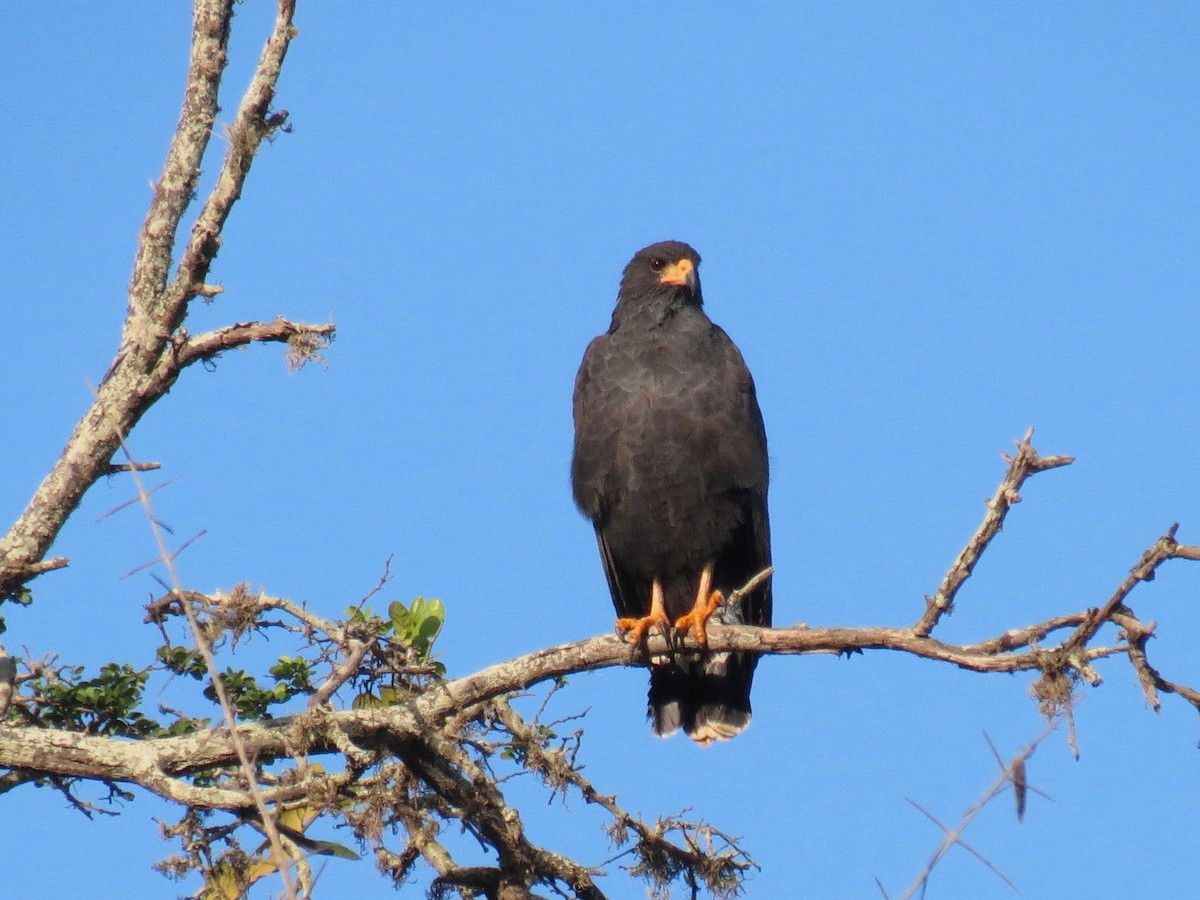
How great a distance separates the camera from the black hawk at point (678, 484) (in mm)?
6398

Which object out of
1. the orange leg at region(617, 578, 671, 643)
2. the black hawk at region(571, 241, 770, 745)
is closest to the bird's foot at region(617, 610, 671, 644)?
the orange leg at region(617, 578, 671, 643)

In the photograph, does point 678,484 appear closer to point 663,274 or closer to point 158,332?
point 663,274

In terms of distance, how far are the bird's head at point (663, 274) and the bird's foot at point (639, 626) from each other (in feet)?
6.37

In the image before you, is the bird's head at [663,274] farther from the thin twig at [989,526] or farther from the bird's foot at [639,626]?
the thin twig at [989,526]

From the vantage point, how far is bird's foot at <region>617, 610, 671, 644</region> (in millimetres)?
5602

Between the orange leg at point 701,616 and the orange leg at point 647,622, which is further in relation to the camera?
the orange leg at point 701,616

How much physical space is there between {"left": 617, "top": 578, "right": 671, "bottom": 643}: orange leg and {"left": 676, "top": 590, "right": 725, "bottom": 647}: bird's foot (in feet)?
0.28

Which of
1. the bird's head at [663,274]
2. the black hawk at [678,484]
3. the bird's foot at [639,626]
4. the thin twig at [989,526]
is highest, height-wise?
the bird's head at [663,274]

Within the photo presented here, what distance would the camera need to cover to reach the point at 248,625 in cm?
462

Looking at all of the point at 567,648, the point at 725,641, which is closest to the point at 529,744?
the point at 567,648

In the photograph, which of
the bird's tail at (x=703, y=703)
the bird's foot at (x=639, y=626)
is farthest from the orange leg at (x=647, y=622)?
the bird's tail at (x=703, y=703)

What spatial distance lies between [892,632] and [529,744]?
1587 millimetres

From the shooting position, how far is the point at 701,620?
586 cm

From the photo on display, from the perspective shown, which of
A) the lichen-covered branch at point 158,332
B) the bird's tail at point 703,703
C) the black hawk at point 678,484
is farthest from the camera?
the bird's tail at point 703,703
